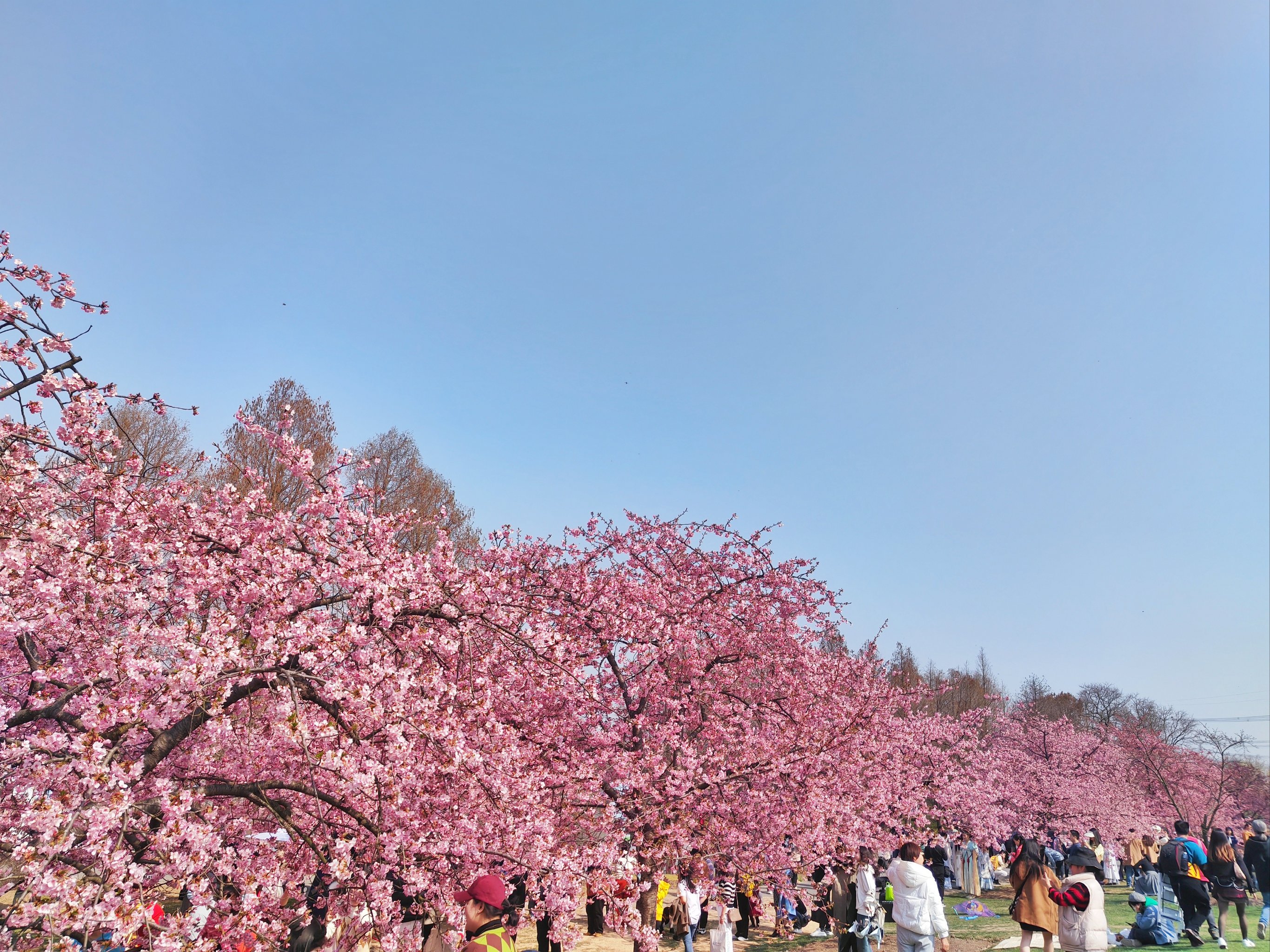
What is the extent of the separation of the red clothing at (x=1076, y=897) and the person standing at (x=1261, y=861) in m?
6.66

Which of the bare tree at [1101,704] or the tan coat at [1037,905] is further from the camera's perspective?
the bare tree at [1101,704]

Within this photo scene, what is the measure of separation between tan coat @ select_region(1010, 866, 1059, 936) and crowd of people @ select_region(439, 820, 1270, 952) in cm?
1

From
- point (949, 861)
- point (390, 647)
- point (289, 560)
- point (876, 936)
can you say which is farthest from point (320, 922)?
point (949, 861)

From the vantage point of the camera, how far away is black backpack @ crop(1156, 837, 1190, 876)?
11734 millimetres

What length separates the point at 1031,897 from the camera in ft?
27.8

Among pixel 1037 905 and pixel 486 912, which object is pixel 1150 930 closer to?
pixel 1037 905

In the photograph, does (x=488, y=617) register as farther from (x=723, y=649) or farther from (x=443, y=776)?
(x=723, y=649)

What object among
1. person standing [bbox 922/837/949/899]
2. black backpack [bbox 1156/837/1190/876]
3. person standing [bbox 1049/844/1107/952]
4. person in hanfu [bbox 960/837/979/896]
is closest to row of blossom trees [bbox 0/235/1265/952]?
person standing [bbox 1049/844/1107/952]

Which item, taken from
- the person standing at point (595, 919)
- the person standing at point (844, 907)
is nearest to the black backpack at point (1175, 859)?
the person standing at point (844, 907)

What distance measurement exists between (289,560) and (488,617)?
1907 millimetres

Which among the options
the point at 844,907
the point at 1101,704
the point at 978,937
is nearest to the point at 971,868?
the point at 978,937

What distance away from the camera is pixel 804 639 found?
43.8 ft

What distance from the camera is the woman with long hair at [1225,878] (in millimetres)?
11484

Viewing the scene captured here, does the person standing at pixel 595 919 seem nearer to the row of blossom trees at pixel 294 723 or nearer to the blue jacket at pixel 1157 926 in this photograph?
the row of blossom trees at pixel 294 723
